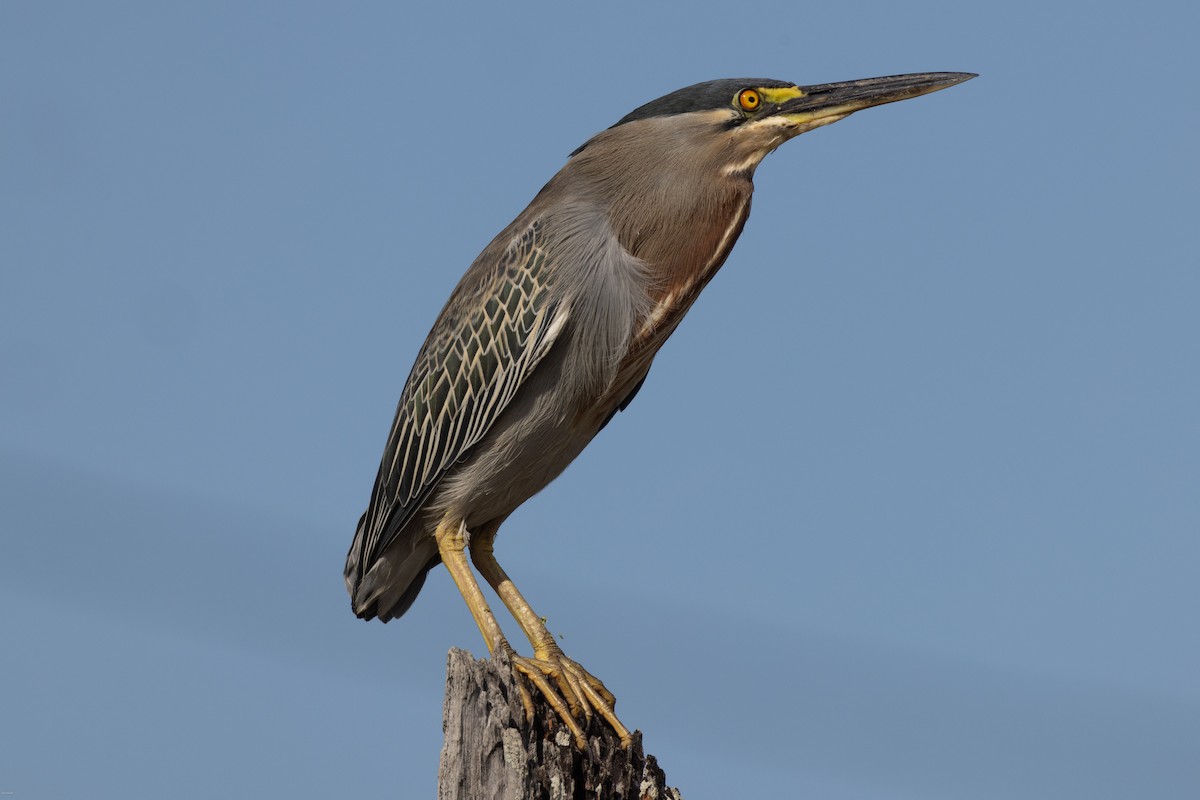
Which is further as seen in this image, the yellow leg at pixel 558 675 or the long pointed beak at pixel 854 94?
the long pointed beak at pixel 854 94

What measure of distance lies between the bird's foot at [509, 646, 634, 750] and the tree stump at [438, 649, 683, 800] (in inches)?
6.3

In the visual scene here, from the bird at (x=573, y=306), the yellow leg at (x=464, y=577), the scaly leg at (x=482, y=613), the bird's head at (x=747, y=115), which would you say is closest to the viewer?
the scaly leg at (x=482, y=613)

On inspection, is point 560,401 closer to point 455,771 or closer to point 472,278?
point 472,278

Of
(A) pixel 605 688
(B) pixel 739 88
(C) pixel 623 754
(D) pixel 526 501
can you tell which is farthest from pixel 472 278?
(C) pixel 623 754

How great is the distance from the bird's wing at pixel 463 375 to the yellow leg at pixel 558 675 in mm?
683

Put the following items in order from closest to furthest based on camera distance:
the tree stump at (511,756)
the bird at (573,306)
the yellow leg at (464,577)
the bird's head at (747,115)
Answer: the tree stump at (511,756), the yellow leg at (464,577), the bird at (573,306), the bird's head at (747,115)

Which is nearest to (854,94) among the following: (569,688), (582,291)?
(582,291)

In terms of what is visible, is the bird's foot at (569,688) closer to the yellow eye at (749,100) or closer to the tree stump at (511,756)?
the tree stump at (511,756)

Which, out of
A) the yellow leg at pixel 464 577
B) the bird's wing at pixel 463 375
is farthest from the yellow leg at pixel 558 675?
the bird's wing at pixel 463 375

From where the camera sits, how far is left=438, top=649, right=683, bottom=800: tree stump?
4.04 m

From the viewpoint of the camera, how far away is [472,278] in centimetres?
→ 592

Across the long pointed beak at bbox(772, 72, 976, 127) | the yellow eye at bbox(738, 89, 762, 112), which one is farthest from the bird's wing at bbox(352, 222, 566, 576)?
the long pointed beak at bbox(772, 72, 976, 127)

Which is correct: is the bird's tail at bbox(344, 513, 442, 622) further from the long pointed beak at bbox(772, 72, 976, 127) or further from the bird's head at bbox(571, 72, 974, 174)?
the long pointed beak at bbox(772, 72, 976, 127)

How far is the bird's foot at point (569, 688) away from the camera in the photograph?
475 centimetres
